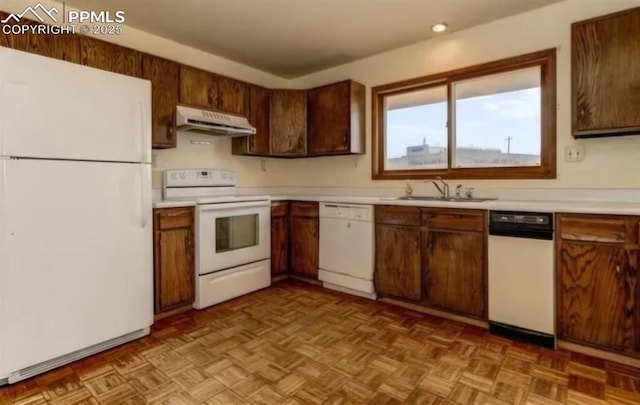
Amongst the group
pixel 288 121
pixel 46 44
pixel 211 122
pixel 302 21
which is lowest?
pixel 211 122

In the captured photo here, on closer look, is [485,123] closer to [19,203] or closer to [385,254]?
[385,254]

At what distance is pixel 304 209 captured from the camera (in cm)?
362

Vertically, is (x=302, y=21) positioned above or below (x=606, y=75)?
above

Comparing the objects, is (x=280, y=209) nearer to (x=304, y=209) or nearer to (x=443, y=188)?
(x=304, y=209)

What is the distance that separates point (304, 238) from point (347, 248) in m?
0.57

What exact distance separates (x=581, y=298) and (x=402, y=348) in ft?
3.78

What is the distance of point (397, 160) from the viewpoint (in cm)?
360

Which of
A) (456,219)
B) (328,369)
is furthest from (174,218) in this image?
(456,219)

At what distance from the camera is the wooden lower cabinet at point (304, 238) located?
354 cm

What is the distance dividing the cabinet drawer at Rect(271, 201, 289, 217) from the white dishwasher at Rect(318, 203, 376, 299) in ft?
1.57

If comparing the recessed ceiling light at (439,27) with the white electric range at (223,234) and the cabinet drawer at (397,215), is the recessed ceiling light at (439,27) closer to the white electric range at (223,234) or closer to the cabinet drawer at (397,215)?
the cabinet drawer at (397,215)

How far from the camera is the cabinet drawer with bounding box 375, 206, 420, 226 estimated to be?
2809 millimetres

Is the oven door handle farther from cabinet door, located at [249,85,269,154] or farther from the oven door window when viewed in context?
cabinet door, located at [249,85,269,154]

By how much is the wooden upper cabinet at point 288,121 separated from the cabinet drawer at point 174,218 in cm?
137
